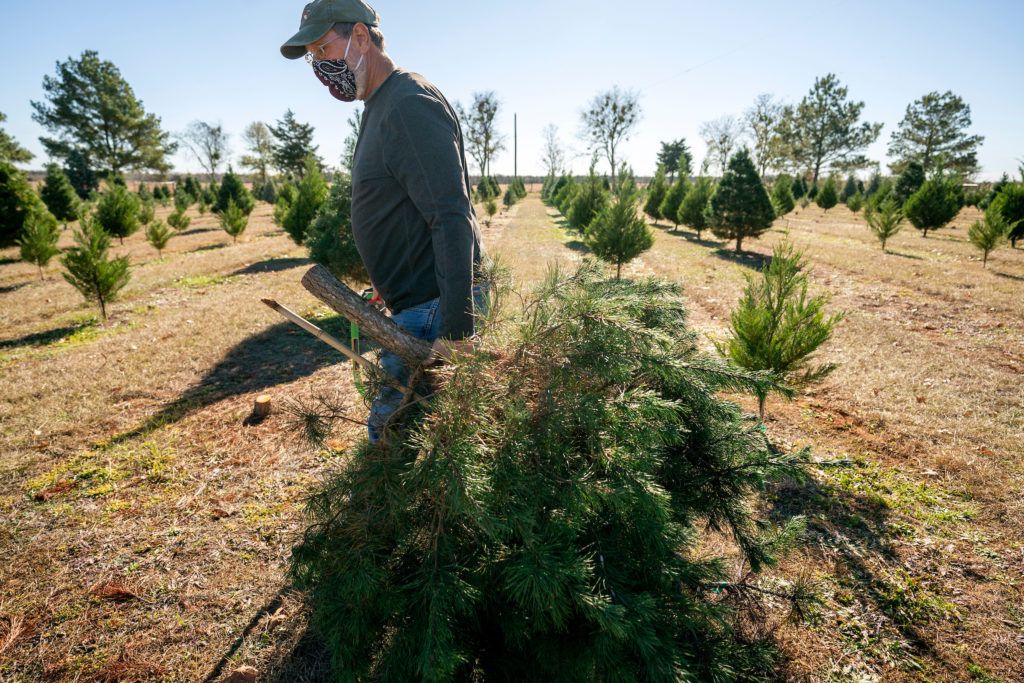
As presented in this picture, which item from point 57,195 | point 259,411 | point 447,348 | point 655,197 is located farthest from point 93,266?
point 655,197

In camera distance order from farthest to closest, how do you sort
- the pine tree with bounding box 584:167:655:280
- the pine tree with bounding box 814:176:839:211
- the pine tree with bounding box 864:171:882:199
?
the pine tree with bounding box 864:171:882:199 < the pine tree with bounding box 814:176:839:211 < the pine tree with bounding box 584:167:655:280

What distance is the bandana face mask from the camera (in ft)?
5.66

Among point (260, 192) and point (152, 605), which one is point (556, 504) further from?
point (260, 192)

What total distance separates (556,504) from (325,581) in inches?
30.5

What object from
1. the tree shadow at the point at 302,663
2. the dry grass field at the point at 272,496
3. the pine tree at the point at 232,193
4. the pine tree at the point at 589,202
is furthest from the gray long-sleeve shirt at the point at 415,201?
the pine tree at the point at 232,193

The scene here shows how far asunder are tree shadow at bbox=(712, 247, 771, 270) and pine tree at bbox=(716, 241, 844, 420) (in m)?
10.3

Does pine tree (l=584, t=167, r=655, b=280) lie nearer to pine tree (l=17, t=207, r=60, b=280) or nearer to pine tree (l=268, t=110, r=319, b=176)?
pine tree (l=17, t=207, r=60, b=280)

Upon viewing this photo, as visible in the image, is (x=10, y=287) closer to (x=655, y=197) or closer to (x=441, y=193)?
(x=441, y=193)

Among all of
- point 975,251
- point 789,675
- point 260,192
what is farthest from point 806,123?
point 789,675

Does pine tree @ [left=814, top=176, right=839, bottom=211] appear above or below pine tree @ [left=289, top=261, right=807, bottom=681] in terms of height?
above

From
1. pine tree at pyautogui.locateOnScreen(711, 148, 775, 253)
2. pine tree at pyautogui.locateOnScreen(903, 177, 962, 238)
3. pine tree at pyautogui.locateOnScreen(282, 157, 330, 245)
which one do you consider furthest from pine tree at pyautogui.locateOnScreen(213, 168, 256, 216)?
pine tree at pyautogui.locateOnScreen(903, 177, 962, 238)

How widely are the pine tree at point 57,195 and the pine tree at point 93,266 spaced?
1760cm

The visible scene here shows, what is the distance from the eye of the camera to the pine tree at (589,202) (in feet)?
55.1

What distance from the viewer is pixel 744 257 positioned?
48.3ft
